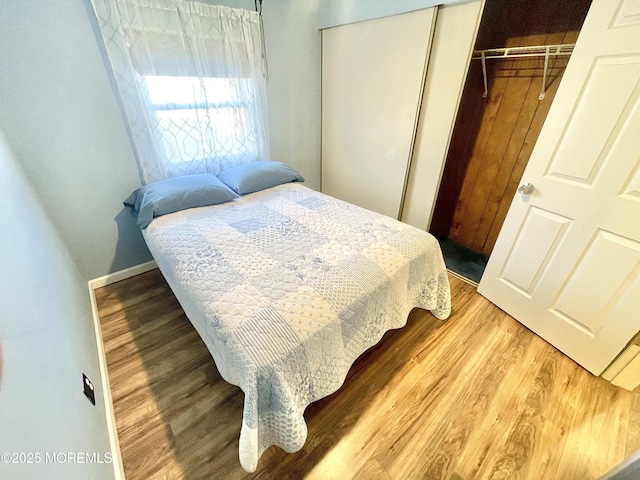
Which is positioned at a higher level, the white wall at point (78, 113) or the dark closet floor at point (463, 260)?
the white wall at point (78, 113)

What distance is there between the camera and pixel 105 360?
1.51 m

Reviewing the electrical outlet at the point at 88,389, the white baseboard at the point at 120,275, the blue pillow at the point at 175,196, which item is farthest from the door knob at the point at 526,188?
the white baseboard at the point at 120,275

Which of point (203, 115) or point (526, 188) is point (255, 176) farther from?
point (526, 188)

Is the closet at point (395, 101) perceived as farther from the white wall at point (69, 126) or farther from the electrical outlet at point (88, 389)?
the electrical outlet at point (88, 389)

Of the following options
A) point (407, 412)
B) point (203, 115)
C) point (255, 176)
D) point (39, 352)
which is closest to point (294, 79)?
point (203, 115)

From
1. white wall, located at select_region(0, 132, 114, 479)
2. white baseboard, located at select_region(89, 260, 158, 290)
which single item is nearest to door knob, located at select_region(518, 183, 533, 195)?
white wall, located at select_region(0, 132, 114, 479)

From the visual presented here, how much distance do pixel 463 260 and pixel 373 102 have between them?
1695 mm

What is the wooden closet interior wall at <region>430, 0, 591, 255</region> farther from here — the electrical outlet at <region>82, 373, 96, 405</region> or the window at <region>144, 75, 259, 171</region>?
the electrical outlet at <region>82, 373, 96, 405</region>

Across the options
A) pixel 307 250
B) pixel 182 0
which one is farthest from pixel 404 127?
pixel 182 0

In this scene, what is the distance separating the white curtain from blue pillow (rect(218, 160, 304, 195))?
8.1 inches

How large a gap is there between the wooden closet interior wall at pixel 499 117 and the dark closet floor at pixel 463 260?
0.07 m

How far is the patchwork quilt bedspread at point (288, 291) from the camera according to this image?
0.96 meters

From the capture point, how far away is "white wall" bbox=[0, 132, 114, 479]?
56 cm
